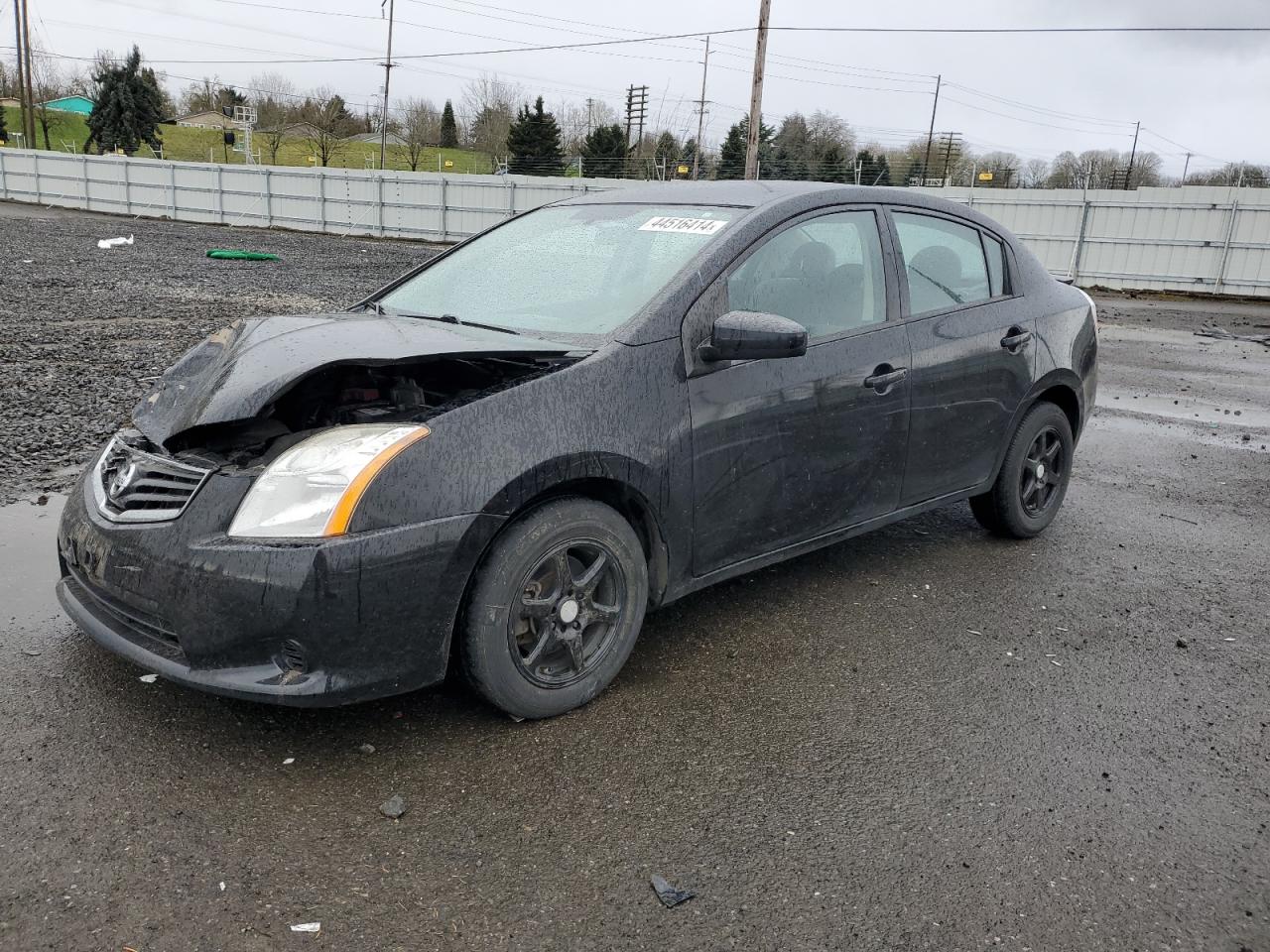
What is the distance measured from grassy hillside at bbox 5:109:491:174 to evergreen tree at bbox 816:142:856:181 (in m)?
27.7

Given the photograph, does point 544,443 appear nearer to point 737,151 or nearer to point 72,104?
point 737,151

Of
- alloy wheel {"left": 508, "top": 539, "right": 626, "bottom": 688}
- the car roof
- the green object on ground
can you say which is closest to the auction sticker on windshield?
the car roof

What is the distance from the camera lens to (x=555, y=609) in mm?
3131

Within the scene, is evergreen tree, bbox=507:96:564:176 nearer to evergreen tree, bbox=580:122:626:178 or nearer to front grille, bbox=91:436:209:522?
evergreen tree, bbox=580:122:626:178

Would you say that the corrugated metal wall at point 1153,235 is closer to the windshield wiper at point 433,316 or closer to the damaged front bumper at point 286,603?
the windshield wiper at point 433,316

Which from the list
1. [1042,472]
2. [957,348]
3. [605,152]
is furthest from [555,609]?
[605,152]

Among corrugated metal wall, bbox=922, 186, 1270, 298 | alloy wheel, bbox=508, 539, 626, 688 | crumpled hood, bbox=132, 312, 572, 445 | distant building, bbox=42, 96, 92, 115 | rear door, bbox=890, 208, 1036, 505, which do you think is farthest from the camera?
distant building, bbox=42, 96, 92, 115

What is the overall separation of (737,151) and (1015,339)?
6901 cm

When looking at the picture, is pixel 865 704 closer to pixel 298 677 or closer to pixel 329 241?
pixel 298 677

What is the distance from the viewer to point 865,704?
3422 millimetres

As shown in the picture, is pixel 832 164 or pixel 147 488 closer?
pixel 147 488

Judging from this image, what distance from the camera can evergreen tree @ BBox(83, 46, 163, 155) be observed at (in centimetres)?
7062

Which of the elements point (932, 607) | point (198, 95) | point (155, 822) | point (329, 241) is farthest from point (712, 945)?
point (198, 95)

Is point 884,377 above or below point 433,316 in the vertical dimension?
below
